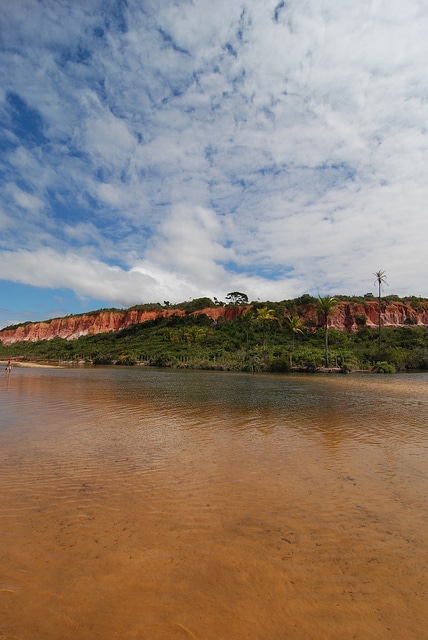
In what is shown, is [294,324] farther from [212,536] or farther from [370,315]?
[212,536]

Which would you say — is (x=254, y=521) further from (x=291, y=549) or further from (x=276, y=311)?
(x=276, y=311)

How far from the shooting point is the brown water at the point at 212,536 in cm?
295

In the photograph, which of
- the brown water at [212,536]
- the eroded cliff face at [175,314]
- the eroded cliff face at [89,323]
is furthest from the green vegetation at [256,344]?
the brown water at [212,536]

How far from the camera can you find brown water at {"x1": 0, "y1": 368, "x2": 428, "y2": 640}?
2951mm

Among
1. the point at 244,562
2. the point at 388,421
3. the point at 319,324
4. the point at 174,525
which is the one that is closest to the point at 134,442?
the point at 174,525

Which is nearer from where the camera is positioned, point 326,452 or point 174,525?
point 174,525

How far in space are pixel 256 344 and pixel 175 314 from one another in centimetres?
3473

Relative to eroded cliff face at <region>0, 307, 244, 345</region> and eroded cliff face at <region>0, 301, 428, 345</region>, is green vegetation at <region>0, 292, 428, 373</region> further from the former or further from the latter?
eroded cliff face at <region>0, 307, 244, 345</region>

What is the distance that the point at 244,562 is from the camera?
12.2ft

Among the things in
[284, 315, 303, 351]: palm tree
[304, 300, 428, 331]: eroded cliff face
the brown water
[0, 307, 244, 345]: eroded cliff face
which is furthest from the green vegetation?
the brown water

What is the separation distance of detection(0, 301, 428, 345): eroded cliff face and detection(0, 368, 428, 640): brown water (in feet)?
216

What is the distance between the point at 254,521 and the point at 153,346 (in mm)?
62862

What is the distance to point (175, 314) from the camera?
90000 mm

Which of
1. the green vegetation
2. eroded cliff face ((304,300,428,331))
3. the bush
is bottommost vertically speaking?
the bush
